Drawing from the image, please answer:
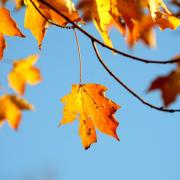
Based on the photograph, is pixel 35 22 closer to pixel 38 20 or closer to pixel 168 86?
pixel 38 20

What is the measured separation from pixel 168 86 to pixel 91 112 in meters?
0.91

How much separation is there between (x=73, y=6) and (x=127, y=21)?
28 cm

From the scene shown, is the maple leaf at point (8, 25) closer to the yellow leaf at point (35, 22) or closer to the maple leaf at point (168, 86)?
the yellow leaf at point (35, 22)

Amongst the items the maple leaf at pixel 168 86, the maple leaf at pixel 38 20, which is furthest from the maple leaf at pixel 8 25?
the maple leaf at pixel 168 86

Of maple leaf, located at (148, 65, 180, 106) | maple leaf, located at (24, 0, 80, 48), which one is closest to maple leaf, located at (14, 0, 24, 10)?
maple leaf, located at (24, 0, 80, 48)

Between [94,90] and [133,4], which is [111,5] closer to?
[133,4]

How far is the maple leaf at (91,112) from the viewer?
6.52 ft

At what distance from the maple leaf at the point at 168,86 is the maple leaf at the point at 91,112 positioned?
0.72 meters

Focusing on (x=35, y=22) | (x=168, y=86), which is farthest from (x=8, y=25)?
(x=168, y=86)

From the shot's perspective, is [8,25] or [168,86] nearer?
[168,86]

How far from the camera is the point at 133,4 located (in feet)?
5.28

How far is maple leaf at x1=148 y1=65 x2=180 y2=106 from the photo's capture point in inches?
47.7

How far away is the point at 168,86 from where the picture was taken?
1220 mm

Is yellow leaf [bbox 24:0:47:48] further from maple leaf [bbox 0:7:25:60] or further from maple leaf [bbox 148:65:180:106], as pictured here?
maple leaf [bbox 148:65:180:106]
